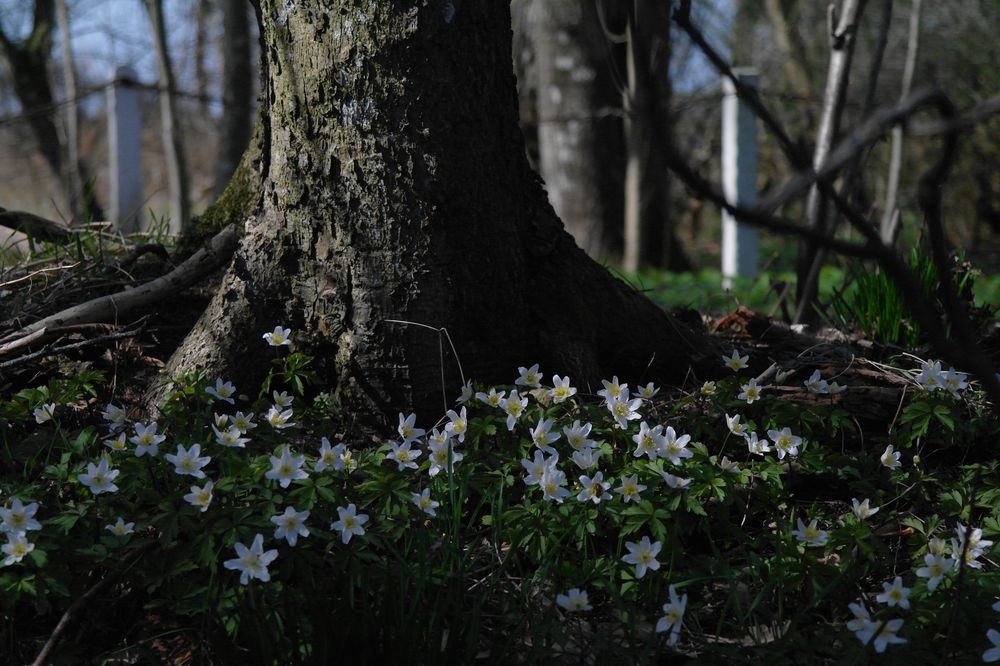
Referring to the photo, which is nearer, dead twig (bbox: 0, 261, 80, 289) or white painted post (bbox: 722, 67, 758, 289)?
dead twig (bbox: 0, 261, 80, 289)

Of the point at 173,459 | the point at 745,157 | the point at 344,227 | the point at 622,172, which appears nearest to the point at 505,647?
the point at 173,459

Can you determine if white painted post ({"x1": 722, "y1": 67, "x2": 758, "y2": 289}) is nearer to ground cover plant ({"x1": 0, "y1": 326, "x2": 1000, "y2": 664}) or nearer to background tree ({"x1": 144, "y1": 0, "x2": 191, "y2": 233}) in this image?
ground cover plant ({"x1": 0, "y1": 326, "x2": 1000, "y2": 664})

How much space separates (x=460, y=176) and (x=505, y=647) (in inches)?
50.6

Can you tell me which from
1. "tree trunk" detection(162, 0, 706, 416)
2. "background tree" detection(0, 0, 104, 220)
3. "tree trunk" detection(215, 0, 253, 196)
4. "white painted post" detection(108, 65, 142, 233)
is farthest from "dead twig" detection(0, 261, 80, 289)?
"background tree" detection(0, 0, 104, 220)

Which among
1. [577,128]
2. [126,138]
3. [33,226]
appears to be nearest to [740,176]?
[577,128]

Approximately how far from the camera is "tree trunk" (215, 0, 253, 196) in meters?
9.39

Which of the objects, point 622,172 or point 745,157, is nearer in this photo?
point 745,157

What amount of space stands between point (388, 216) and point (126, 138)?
5.25m

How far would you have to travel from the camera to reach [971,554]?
6.26ft

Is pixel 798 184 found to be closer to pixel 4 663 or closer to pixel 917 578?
pixel 917 578

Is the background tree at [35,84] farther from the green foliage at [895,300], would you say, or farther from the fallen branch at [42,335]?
the green foliage at [895,300]

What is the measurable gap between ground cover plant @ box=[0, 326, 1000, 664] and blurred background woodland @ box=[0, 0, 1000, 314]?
98cm

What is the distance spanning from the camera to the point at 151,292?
2.84 meters

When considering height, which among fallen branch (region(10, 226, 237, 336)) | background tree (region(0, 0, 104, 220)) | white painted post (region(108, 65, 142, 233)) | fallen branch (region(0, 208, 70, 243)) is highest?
background tree (region(0, 0, 104, 220))
